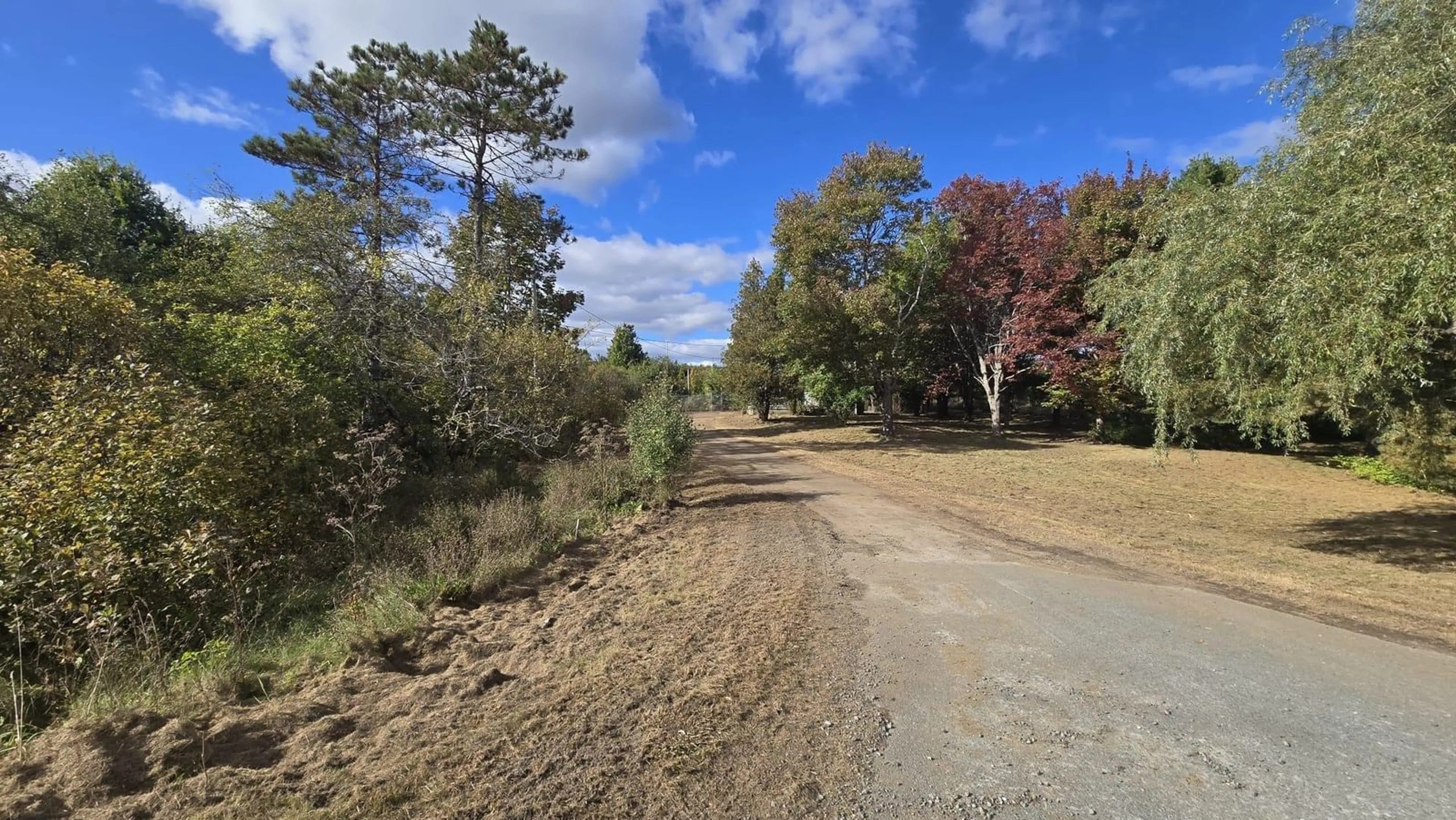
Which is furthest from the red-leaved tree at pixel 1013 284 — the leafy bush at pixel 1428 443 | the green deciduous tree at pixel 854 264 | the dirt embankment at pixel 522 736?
the dirt embankment at pixel 522 736

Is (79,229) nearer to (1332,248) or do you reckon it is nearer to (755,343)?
(1332,248)

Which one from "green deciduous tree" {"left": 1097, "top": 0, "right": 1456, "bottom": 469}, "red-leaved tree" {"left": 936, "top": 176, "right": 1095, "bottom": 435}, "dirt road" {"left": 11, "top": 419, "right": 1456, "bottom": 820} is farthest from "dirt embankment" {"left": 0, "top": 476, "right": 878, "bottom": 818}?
"red-leaved tree" {"left": 936, "top": 176, "right": 1095, "bottom": 435}

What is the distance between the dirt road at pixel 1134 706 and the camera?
278 cm

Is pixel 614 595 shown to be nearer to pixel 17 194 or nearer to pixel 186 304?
pixel 186 304

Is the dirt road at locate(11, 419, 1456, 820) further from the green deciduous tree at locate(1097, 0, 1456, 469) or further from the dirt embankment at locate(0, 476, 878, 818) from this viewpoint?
the green deciduous tree at locate(1097, 0, 1456, 469)

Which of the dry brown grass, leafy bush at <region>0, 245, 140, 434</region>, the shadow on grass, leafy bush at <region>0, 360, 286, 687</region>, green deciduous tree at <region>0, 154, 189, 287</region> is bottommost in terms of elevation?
the shadow on grass

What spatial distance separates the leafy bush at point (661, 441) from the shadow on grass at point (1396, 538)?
30.3ft

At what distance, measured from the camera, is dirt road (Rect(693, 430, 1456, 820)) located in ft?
9.11

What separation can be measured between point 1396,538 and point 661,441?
37.8ft

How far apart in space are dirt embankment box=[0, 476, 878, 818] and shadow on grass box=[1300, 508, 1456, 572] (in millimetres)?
8121

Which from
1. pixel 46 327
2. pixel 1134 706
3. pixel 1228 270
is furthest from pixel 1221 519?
pixel 46 327

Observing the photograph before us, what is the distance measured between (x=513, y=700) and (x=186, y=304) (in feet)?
33.3

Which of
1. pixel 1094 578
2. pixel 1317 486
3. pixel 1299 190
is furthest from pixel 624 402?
pixel 1317 486

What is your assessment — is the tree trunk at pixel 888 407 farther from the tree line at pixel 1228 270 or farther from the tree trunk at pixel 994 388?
the tree trunk at pixel 994 388
